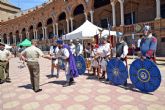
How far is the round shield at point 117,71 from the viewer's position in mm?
7074

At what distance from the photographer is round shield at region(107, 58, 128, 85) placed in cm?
707

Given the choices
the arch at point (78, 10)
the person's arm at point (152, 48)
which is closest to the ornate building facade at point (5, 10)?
the arch at point (78, 10)

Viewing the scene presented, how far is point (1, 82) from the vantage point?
9320 mm

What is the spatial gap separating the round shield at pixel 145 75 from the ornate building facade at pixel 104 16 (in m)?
3.89

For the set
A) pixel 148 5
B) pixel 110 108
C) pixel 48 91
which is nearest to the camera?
pixel 110 108

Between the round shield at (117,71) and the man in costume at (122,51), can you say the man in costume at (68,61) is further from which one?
the man in costume at (122,51)

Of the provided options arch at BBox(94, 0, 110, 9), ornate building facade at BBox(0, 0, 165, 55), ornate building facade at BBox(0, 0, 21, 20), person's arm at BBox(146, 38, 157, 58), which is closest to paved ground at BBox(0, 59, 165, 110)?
person's arm at BBox(146, 38, 157, 58)

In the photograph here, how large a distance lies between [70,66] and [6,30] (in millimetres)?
44117

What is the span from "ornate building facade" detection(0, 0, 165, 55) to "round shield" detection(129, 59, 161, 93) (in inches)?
153

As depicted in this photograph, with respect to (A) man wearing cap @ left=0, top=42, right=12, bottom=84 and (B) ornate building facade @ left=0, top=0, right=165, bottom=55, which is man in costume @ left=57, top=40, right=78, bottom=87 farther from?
(B) ornate building facade @ left=0, top=0, right=165, bottom=55

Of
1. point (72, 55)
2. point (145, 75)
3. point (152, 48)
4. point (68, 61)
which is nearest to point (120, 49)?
point (152, 48)

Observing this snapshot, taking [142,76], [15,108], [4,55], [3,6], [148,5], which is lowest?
[15,108]

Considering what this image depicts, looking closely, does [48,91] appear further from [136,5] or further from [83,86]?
[136,5]

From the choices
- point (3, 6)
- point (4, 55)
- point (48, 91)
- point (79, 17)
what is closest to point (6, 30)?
point (3, 6)
